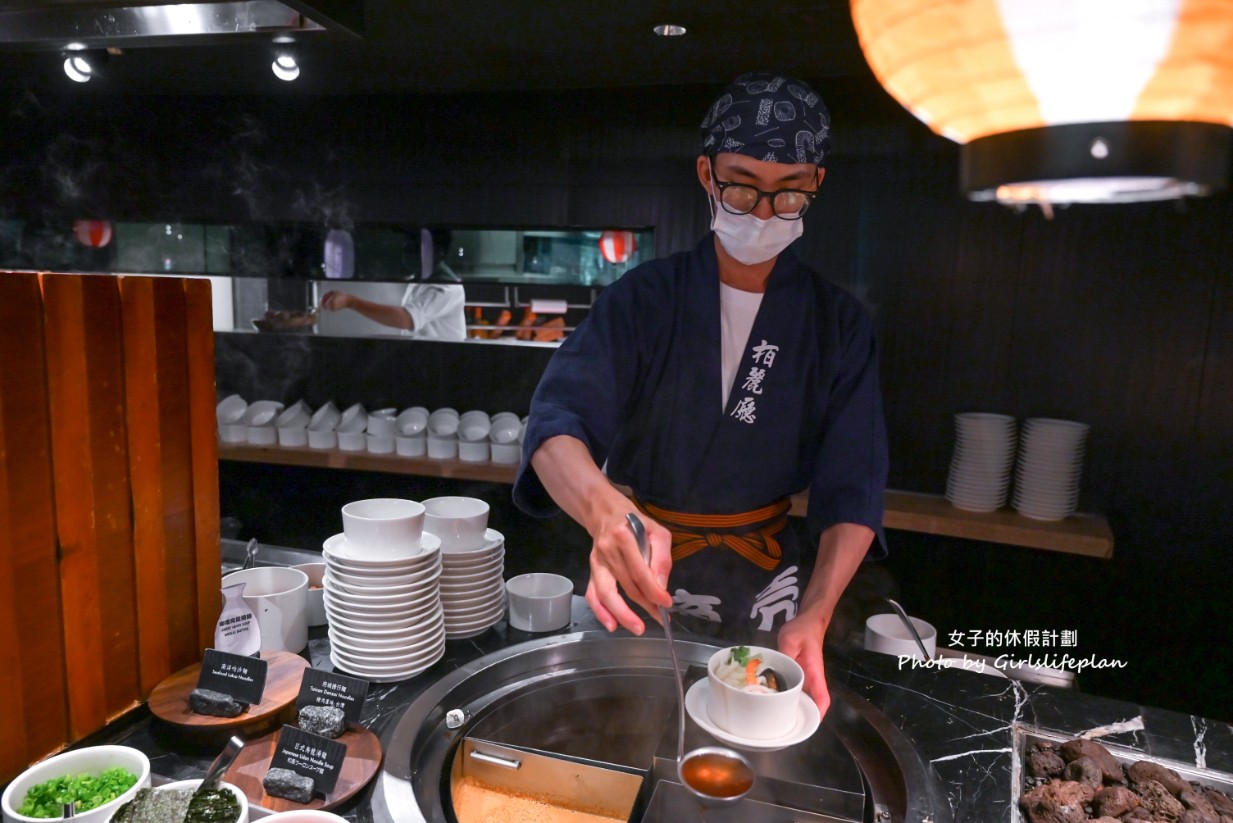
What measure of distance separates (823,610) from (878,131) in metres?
3.17

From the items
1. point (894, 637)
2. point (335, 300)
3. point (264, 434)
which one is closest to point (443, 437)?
point (264, 434)

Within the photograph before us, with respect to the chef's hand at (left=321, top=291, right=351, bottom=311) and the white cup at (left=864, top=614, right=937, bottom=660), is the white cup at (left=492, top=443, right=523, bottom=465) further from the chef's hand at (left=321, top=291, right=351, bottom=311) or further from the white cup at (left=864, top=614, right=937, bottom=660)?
the white cup at (left=864, top=614, right=937, bottom=660)

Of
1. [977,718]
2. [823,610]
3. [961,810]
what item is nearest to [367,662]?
[823,610]

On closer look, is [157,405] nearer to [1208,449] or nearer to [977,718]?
[977,718]

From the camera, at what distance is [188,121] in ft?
17.0

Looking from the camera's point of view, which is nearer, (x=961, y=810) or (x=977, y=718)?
(x=961, y=810)

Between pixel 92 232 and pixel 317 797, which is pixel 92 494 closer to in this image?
pixel 317 797

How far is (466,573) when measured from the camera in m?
1.91

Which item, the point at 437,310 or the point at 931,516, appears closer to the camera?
the point at 931,516

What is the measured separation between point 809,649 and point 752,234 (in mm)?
1055

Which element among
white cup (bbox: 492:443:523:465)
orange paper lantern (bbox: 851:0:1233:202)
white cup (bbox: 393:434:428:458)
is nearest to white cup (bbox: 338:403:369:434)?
white cup (bbox: 393:434:428:458)

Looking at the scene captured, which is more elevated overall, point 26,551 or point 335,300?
point 335,300

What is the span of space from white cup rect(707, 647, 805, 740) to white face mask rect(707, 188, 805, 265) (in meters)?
1.12

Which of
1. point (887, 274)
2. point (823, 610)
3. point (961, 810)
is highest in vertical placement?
point (887, 274)
